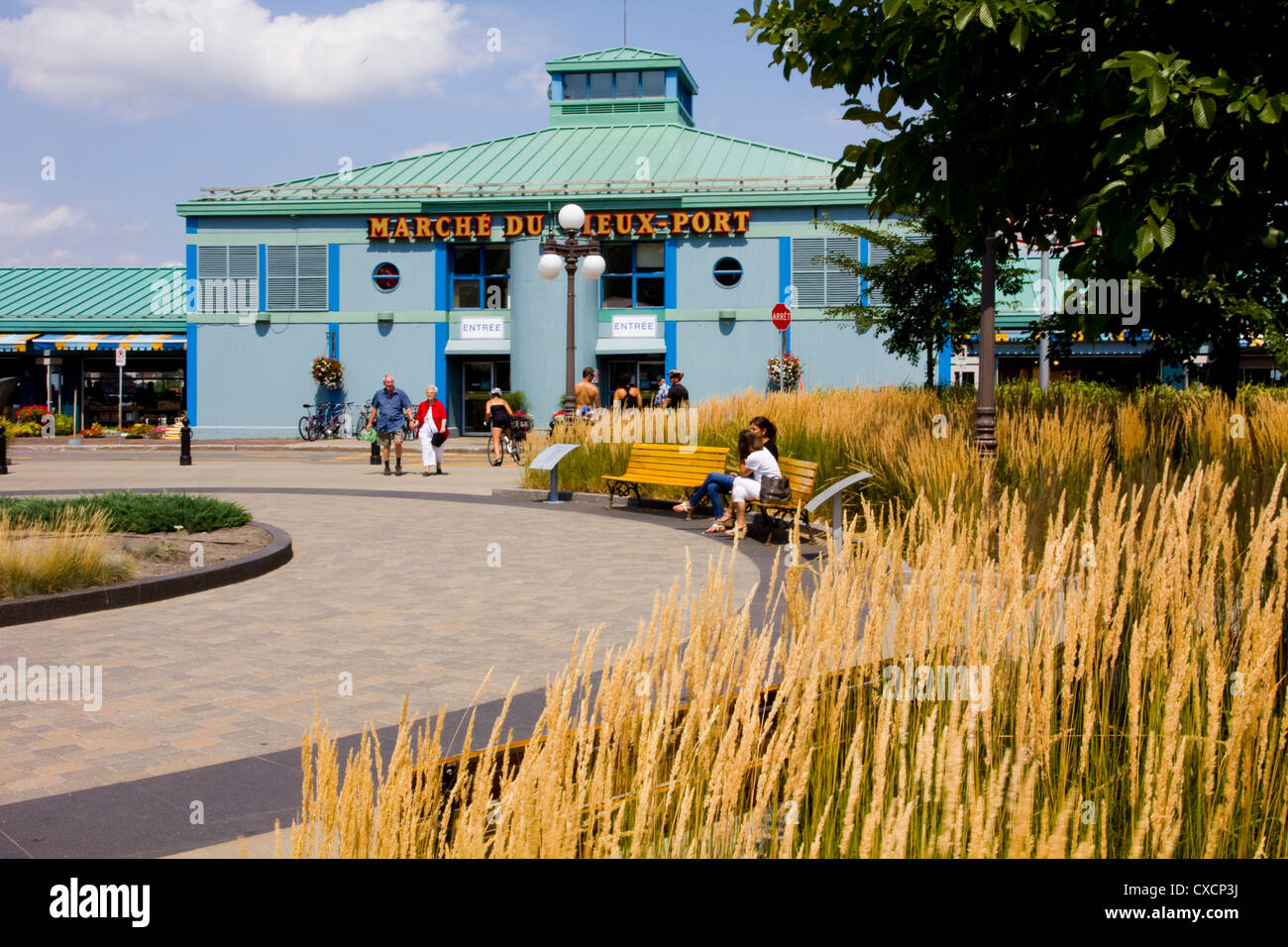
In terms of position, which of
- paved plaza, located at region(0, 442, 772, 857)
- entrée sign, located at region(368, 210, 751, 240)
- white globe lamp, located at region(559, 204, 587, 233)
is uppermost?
entrée sign, located at region(368, 210, 751, 240)

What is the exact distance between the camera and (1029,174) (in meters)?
6.11

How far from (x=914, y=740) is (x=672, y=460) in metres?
11.2

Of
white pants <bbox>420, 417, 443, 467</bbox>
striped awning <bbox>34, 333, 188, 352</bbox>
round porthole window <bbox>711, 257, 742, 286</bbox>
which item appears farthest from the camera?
striped awning <bbox>34, 333, 188, 352</bbox>

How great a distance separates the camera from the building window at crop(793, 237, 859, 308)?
33.8 meters

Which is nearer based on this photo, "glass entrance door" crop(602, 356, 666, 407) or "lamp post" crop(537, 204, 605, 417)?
"lamp post" crop(537, 204, 605, 417)

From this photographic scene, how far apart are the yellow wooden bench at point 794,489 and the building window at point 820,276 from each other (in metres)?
22.6

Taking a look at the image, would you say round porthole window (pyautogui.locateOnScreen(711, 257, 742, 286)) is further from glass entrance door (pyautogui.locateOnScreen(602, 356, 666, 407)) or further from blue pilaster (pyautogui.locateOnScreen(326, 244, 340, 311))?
blue pilaster (pyautogui.locateOnScreen(326, 244, 340, 311))

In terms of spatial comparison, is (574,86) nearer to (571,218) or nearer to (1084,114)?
(571,218)

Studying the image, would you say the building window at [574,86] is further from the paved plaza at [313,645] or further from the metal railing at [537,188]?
the paved plaza at [313,645]

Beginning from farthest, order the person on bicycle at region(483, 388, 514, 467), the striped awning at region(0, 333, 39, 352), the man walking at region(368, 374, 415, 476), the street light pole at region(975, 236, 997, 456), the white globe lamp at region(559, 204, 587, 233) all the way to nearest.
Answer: the striped awning at region(0, 333, 39, 352) < the person on bicycle at region(483, 388, 514, 467) < the man walking at region(368, 374, 415, 476) < the white globe lamp at region(559, 204, 587, 233) < the street light pole at region(975, 236, 997, 456)

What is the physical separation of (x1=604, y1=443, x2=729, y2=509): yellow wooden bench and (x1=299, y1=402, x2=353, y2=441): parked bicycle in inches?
828

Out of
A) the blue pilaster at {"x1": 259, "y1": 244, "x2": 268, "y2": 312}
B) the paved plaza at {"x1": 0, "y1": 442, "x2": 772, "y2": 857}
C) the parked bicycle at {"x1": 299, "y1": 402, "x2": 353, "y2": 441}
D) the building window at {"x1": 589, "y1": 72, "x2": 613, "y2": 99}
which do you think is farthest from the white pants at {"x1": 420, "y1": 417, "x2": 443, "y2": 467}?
the building window at {"x1": 589, "y1": 72, "x2": 613, "y2": 99}

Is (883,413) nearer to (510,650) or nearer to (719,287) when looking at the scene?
(510,650)
